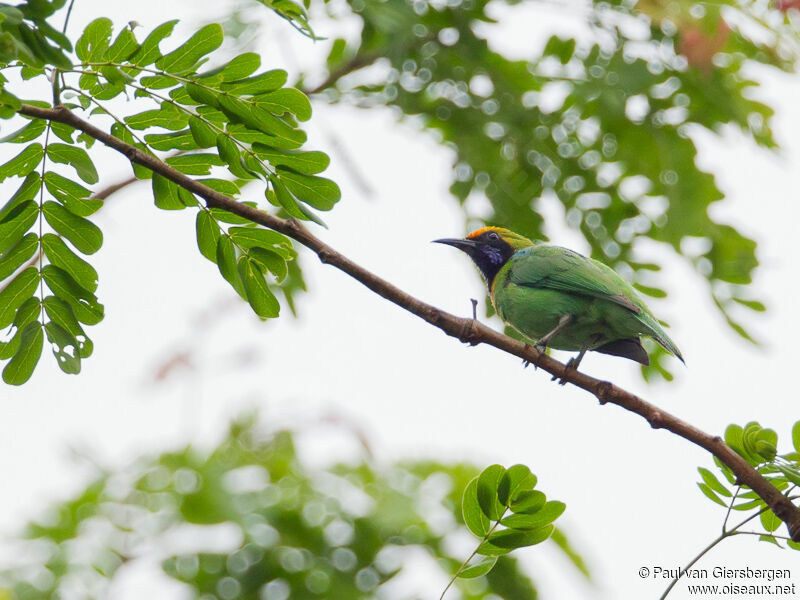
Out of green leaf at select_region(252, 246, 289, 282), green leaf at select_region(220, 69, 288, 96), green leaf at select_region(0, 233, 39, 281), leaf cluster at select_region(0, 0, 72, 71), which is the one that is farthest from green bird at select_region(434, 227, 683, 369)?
leaf cluster at select_region(0, 0, 72, 71)

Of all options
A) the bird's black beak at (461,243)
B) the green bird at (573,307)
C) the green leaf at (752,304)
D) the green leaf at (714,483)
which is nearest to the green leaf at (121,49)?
the green leaf at (714,483)

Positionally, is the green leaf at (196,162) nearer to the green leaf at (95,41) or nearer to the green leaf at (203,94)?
the green leaf at (203,94)

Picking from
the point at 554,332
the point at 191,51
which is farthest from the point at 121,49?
the point at 554,332

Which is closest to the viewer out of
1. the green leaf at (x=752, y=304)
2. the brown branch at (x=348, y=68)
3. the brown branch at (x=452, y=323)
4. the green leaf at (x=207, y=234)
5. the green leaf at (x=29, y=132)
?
the brown branch at (x=452, y=323)

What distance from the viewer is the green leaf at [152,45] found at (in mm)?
2418

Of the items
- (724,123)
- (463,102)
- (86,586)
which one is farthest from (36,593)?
(724,123)

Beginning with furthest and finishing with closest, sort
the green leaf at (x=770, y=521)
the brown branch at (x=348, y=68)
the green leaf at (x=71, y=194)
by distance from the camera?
1. the brown branch at (x=348, y=68)
2. the green leaf at (x=770, y=521)
3. the green leaf at (x=71, y=194)

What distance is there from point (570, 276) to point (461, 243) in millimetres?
874

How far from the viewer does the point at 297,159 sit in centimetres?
256

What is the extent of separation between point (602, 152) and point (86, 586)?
3.85 m

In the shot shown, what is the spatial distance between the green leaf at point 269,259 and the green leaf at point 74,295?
1.57 ft

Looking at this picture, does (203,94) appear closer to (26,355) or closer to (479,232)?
(26,355)

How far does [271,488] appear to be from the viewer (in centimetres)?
567

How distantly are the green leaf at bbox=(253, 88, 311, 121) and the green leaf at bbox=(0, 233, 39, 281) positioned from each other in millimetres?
755
